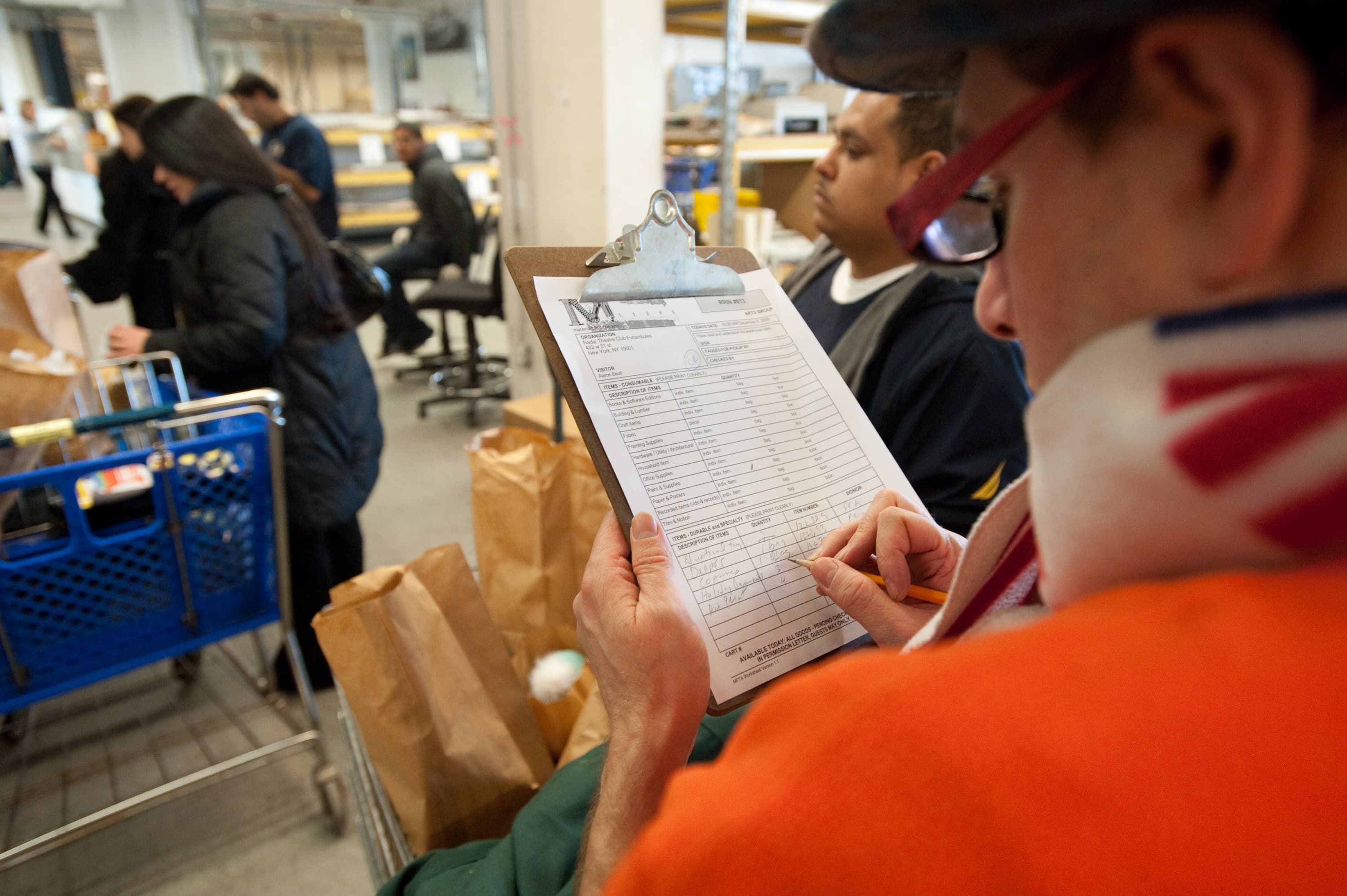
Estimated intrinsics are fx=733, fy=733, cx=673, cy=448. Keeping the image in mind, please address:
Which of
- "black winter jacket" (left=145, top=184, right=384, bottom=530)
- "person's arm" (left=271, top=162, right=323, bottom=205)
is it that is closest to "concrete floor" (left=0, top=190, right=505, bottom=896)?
"black winter jacket" (left=145, top=184, right=384, bottom=530)

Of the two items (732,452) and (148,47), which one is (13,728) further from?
(148,47)

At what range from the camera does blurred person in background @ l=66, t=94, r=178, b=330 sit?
2.48m

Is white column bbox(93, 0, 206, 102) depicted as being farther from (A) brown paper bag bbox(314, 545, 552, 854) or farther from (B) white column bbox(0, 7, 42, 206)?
(A) brown paper bag bbox(314, 545, 552, 854)

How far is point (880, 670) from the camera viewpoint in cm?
32

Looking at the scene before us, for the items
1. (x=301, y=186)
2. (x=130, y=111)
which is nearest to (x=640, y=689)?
(x=130, y=111)

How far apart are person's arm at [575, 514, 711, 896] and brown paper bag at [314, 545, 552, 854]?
395 mm

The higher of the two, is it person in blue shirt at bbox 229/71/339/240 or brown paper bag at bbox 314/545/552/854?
person in blue shirt at bbox 229/71/339/240

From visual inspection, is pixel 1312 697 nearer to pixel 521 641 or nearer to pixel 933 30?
pixel 933 30

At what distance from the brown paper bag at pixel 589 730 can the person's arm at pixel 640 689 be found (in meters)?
0.39

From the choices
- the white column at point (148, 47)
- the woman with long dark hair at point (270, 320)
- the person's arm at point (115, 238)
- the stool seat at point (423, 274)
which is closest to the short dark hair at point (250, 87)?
the stool seat at point (423, 274)

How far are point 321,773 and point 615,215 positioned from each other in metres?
2.03

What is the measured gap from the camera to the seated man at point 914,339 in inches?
43.7

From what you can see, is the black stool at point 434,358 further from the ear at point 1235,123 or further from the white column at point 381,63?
the white column at point 381,63

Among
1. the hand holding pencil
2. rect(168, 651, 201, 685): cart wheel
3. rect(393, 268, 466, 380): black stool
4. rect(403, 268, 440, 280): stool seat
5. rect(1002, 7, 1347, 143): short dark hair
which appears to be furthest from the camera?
rect(393, 268, 466, 380): black stool
